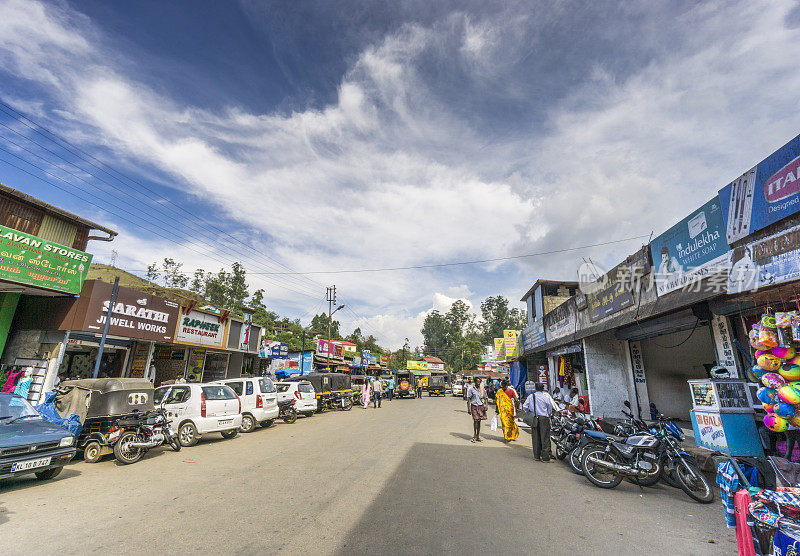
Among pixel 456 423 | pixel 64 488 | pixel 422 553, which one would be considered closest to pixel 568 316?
pixel 456 423

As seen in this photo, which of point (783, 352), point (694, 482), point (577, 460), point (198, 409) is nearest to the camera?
point (783, 352)

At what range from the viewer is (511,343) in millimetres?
27469

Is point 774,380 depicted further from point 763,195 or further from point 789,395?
point 763,195

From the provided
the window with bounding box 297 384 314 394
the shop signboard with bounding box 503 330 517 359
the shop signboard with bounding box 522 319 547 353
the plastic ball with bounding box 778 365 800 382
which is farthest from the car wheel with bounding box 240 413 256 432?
the shop signboard with bounding box 503 330 517 359

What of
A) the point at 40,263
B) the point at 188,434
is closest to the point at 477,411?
the point at 188,434

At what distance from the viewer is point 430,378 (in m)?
40.4

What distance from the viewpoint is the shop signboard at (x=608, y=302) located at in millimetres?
10047

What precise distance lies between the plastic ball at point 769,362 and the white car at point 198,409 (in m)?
11.6

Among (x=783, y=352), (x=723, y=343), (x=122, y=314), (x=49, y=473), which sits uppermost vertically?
(x=122, y=314)

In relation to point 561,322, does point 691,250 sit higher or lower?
higher

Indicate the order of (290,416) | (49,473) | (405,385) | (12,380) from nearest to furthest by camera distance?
(49,473)
(12,380)
(290,416)
(405,385)

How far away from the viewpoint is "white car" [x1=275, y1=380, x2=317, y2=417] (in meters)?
15.7

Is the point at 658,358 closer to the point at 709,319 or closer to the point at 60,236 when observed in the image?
the point at 709,319

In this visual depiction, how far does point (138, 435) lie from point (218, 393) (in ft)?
8.52
